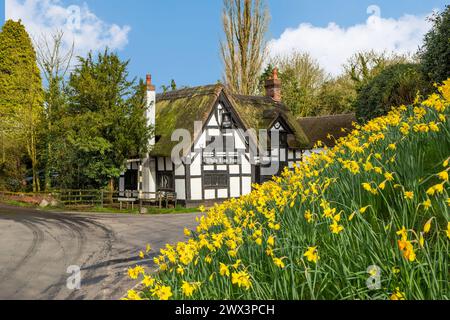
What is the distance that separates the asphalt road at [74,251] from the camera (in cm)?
681

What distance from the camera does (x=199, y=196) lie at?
21312mm

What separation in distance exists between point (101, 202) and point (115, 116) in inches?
178

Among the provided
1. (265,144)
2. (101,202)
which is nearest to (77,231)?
(101,202)

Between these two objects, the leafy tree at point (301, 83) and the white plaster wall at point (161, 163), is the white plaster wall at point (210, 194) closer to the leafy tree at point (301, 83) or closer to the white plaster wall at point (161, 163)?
the white plaster wall at point (161, 163)

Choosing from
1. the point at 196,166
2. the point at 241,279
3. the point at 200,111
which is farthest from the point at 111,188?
the point at 241,279

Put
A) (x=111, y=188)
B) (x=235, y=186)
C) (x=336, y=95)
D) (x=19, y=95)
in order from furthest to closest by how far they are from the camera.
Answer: (x=336, y=95) < (x=19, y=95) < (x=235, y=186) < (x=111, y=188)

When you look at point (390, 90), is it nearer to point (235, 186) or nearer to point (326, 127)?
point (235, 186)

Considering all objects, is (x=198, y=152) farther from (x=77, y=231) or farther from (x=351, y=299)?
(x=351, y=299)

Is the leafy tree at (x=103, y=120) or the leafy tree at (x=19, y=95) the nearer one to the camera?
the leafy tree at (x=103, y=120)

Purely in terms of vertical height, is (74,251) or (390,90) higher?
(390,90)

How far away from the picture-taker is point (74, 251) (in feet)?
32.7

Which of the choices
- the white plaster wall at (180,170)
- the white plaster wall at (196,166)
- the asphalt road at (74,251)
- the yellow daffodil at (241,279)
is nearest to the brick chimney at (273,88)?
the white plaster wall at (196,166)

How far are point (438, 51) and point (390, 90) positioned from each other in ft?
7.29

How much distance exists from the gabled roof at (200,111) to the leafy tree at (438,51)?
11303 mm
